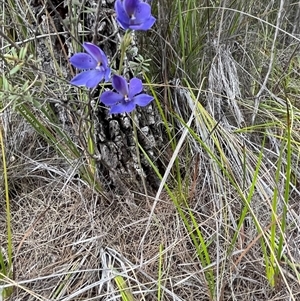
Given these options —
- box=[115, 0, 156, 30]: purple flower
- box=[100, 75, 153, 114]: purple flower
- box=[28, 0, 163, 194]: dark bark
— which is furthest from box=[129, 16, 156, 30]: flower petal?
box=[28, 0, 163, 194]: dark bark

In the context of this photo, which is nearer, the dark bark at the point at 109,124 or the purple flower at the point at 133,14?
the purple flower at the point at 133,14

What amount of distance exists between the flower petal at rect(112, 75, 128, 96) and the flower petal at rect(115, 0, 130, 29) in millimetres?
92

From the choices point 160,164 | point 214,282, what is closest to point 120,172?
point 160,164

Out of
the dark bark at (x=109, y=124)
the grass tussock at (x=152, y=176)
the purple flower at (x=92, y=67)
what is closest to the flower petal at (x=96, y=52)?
the purple flower at (x=92, y=67)

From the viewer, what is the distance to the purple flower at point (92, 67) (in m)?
0.70

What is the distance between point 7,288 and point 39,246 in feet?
0.40

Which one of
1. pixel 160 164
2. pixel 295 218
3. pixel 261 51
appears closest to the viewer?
pixel 295 218

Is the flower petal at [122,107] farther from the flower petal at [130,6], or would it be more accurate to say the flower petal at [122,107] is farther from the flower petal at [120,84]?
the flower petal at [130,6]

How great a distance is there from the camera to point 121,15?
64cm

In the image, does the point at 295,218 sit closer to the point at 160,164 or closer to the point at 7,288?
the point at 160,164

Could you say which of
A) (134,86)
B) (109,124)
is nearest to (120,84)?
(134,86)

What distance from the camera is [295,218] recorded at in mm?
1033

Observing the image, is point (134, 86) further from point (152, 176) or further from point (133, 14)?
point (152, 176)

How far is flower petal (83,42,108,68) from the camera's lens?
2.26 feet
